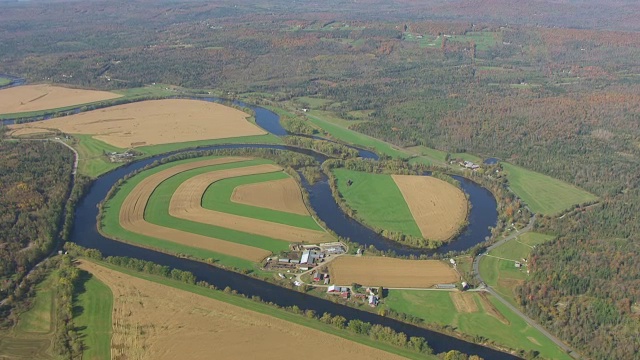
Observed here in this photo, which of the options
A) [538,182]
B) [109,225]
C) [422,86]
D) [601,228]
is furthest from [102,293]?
[422,86]

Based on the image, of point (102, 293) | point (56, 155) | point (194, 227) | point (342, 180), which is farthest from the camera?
point (56, 155)

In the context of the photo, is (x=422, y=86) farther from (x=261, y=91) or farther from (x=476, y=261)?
(x=476, y=261)

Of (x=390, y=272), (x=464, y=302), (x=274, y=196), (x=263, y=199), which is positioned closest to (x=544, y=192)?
(x=464, y=302)

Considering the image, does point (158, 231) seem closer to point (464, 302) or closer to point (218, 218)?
point (218, 218)

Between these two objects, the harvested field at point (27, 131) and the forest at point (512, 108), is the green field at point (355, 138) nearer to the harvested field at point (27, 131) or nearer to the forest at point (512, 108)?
the forest at point (512, 108)

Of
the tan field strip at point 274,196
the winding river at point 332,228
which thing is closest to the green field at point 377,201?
the winding river at point 332,228

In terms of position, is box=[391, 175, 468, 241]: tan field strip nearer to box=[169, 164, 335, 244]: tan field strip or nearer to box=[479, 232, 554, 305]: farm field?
box=[479, 232, 554, 305]: farm field

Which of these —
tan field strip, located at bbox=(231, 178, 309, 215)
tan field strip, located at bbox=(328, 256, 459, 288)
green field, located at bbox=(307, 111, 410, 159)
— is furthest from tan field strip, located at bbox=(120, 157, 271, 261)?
green field, located at bbox=(307, 111, 410, 159)
